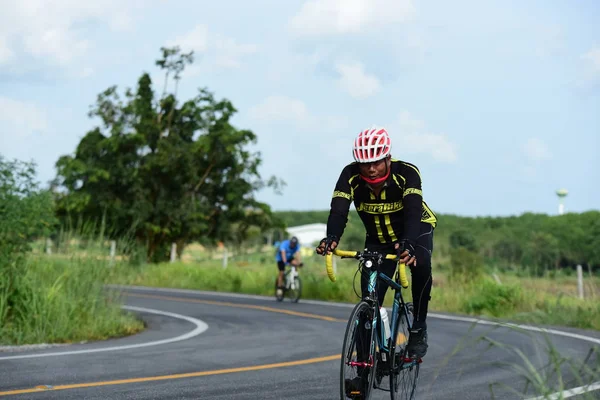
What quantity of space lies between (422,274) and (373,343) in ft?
3.40

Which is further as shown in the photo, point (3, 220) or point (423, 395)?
point (3, 220)

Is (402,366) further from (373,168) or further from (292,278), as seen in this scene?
(292,278)

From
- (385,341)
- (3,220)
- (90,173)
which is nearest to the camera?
(385,341)

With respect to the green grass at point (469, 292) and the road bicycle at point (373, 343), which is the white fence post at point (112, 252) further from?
the road bicycle at point (373, 343)

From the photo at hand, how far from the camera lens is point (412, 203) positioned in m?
6.11

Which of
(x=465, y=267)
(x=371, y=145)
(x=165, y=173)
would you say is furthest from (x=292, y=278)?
(x=165, y=173)

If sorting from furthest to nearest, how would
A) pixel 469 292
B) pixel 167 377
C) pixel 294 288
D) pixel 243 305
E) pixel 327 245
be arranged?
pixel 294 288, pixel 243 305, pixel 469 292, pixel 167 377, pixel 327 245

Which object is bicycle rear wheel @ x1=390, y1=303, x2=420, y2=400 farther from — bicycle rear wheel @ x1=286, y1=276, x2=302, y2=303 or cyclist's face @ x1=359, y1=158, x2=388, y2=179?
bicycle rear wheel @ x1=286, y1=276, x2=302, y2=303

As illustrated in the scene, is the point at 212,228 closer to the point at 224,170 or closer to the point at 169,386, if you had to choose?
the point at 224,170

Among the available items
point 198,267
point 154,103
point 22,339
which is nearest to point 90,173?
point 154,103

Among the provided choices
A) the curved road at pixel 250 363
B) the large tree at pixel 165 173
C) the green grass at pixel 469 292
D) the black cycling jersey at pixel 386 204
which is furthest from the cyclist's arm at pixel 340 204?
the large tree at pixel 165 173

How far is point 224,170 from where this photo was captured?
164 ft

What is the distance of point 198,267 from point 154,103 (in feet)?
67.3

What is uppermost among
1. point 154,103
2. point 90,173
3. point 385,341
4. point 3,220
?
point 154,103
